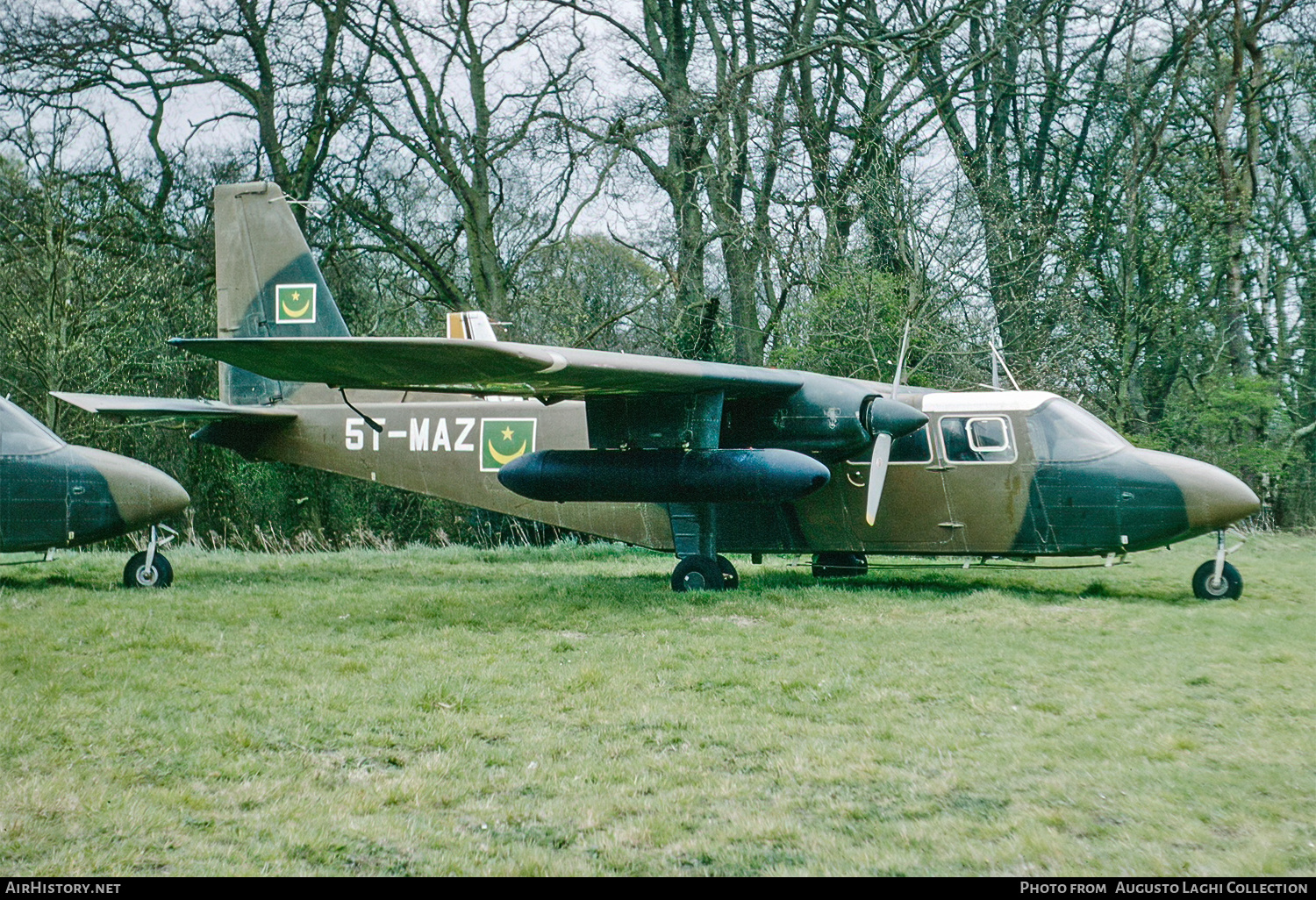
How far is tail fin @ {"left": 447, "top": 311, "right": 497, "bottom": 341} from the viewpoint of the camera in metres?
13.2

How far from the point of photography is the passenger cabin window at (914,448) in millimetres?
11633

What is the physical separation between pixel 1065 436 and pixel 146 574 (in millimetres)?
10021

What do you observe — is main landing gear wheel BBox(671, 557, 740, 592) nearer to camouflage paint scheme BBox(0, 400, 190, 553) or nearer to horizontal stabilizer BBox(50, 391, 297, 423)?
horizontal stabilizer BBox(50, 391, 297, 423)

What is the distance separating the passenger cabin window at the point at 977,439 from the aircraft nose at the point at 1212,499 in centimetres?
163

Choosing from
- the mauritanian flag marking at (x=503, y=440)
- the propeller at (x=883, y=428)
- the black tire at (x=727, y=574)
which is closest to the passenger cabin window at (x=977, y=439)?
the propeller at (x=883, y=428)

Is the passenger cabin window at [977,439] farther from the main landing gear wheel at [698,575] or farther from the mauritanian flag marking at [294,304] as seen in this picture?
the mauritanian flag marking at [294,304]

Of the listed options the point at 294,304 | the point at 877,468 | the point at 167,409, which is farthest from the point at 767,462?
the point at 294,304

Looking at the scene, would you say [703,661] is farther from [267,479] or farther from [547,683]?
[267,479]

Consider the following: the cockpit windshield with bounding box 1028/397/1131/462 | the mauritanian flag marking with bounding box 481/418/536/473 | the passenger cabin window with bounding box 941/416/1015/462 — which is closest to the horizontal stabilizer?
the mauritanian flag marking with bounding box 481/418/536/473

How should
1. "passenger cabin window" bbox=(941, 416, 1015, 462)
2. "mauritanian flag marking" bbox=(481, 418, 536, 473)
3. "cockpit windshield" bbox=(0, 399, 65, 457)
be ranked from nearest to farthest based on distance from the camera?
"cockpit windshield" bbox=(0, 399, 65, 457), "passenger cabin window" bbox=(941, 416, 1015, 462), "mauritanian flag marking" bbox=(481, 418, 536, 473)

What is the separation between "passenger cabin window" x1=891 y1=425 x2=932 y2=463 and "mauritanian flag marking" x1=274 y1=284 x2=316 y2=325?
7603 mm

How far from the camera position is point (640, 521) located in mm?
12781

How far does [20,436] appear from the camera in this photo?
36.9ft

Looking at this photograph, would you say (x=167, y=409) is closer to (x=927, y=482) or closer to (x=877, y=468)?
(x=877, y=468)
